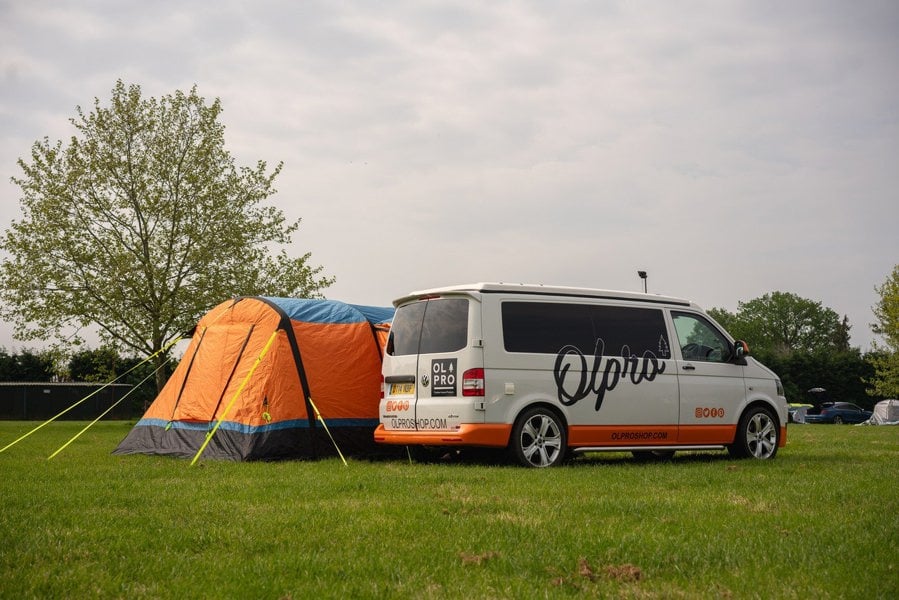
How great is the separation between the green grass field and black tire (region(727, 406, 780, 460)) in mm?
2823

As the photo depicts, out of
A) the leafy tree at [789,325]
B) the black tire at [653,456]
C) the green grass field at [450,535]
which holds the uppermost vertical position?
the leafy tree at [789,325]

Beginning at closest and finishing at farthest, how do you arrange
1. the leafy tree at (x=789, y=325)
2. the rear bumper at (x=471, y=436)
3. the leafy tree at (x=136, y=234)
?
1. the rear bumper at (x=471, y=436)
2. the leafy tree at (x=136, y=234)
3. the leafy tree at (x=789, y=325)

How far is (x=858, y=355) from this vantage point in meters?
63.1

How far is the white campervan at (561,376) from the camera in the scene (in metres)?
10.4

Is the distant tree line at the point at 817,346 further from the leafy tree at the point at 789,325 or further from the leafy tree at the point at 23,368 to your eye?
the leafy tree at the point at 23,368

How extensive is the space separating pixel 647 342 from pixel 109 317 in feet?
63.8

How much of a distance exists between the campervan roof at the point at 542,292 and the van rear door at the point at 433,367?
4.0 inches

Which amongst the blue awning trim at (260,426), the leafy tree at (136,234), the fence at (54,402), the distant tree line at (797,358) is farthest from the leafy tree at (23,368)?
the blue awning trim at (260,426)

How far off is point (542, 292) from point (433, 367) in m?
1.67

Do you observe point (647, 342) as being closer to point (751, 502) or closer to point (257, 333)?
point (751, 502)

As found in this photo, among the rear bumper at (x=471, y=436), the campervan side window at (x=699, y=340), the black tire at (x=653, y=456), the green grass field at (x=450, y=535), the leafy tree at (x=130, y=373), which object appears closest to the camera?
the green grass field at (x=450, y=535)

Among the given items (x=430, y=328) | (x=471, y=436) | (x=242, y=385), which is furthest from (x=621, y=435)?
(x=242, y=385)

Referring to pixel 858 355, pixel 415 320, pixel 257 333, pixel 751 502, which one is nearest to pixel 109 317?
pixel 257 333

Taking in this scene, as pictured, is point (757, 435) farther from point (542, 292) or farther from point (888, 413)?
point (888, 413)
